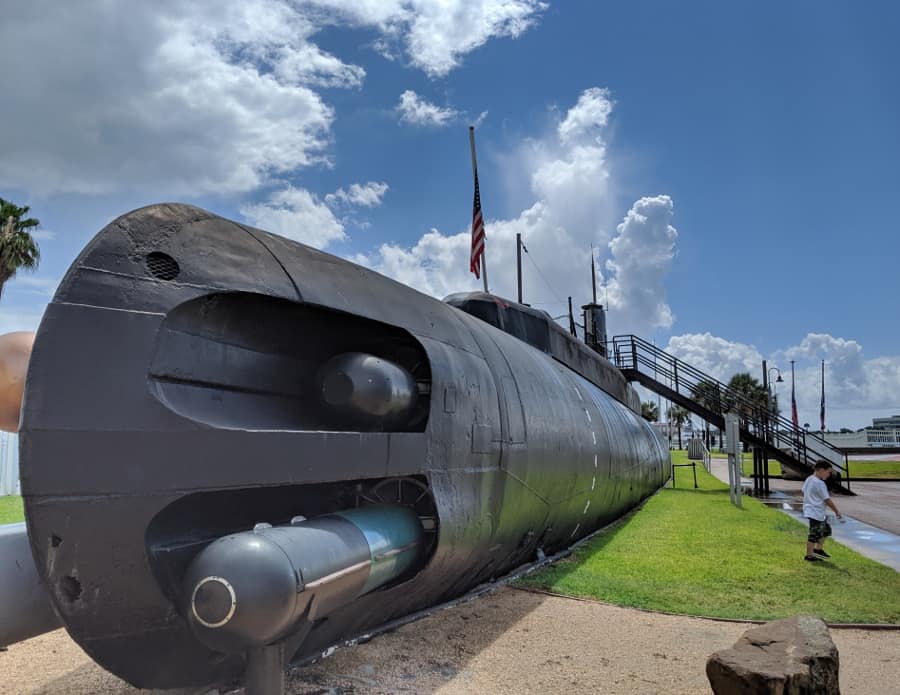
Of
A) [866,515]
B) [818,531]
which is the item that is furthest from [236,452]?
[866,515]

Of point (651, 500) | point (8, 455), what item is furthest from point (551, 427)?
point (8, 455)

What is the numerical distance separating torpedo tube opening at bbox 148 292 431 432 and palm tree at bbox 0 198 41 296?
2480cm

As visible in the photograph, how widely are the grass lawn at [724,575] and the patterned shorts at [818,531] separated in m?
0.34

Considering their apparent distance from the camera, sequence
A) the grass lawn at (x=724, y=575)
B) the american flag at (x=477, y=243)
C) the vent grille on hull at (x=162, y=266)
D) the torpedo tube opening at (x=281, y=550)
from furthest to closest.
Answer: the american flag at (x=477, y=243) < the grass lawn at (x=724, y=575) < the vent grille on hull at (x=162, y=266) < the torpedo tube opening at (x=281, y=550)

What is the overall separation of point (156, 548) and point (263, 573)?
718 mm

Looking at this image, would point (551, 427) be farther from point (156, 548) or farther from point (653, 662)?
point (156, 548)

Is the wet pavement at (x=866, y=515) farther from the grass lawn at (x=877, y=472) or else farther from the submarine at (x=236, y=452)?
the submarine at (x=236, y=452)

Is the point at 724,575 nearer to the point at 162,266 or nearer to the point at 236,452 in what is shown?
the point at 236,452

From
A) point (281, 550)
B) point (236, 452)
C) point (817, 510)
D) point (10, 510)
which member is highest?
point (236, 452)

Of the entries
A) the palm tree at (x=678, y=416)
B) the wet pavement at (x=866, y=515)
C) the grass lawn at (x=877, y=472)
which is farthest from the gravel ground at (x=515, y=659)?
the palm tree at (x=678, y=416)

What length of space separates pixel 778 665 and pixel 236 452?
10.8ft

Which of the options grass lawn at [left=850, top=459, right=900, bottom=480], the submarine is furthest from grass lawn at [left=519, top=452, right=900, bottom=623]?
grass lawn at [left=850, top=459, right=900, bottom=480]

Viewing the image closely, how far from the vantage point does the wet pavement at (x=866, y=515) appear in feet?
37.9

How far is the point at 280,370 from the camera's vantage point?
4184mm
